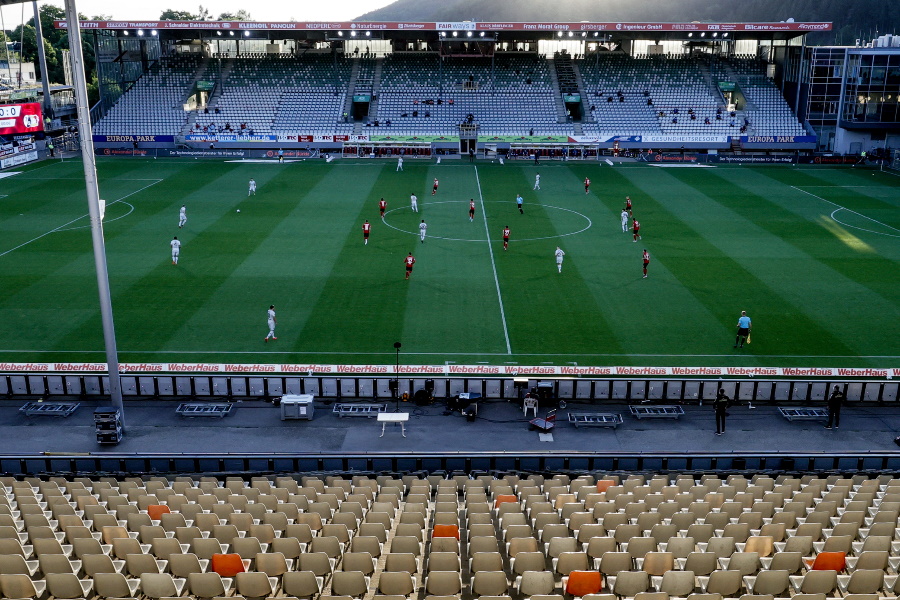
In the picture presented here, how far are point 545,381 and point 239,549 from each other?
13.6 metres

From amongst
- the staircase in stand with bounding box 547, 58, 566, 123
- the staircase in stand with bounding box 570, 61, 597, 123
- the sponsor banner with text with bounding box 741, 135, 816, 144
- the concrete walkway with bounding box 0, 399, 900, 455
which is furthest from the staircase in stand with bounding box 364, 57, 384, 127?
the concrete walkway with bounding box 0, 399, 900, 455

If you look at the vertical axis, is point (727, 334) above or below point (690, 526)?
below

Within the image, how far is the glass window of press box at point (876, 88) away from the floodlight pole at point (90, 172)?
238 ft

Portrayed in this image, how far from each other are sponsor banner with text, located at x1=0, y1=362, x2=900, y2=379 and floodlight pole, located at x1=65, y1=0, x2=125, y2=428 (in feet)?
13.0

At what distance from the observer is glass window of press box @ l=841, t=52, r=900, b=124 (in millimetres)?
74250

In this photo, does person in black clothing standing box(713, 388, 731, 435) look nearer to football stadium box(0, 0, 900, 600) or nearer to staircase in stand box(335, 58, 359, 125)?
football stadium box(0, 0, 900, 600)

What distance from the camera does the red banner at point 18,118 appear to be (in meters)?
58.6

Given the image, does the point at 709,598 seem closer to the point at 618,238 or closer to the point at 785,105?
the point at 618,238

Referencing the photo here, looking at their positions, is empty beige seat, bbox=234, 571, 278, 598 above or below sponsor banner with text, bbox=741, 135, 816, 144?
below

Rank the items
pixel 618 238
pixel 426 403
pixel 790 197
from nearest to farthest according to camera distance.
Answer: pixel 426 403
pixel 618 238
pixel 790 197

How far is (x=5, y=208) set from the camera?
51.0 meters

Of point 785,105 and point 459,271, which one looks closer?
point 459,271

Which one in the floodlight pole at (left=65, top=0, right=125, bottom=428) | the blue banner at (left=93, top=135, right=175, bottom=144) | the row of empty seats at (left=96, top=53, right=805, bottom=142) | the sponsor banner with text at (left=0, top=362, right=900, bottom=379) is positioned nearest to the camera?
the floodlight pole at (left=65, top=0, right=125, bottom=428)

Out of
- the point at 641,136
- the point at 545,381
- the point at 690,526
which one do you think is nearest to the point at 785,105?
the point at 641,136
